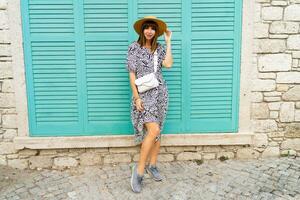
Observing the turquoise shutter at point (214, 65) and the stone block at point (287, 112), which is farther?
the stone block at point (287, 112)

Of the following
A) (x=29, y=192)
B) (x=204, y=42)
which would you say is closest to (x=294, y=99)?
(x=204, y=42)

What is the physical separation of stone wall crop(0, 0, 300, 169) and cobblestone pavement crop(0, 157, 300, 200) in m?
0.12

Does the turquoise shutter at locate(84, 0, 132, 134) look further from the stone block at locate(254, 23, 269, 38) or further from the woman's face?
the stone block at locate(254, 23, 269, 38)

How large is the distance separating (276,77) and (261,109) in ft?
1.47

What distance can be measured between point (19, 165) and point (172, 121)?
6.66ft

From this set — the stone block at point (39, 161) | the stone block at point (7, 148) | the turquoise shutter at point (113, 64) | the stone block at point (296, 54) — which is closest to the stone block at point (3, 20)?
the turquoise shutter at point (113, 64)

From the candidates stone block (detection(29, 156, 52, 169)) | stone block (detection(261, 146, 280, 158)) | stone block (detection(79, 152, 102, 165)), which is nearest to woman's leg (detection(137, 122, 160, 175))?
stone block (detection(79, 152, 102, 165))

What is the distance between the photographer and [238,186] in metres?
3.77

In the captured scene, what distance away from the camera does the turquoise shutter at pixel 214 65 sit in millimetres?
4086

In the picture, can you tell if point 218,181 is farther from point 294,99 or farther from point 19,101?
point 19,101

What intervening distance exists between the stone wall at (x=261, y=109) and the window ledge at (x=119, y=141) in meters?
0.10

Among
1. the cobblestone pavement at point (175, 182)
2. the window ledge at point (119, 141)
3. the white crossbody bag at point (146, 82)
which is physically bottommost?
the cobblestone pavement at point (175, 182)

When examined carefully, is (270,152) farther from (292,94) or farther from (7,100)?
(7,100)

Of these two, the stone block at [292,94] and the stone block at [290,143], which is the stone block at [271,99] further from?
the stone block at [290,143]
